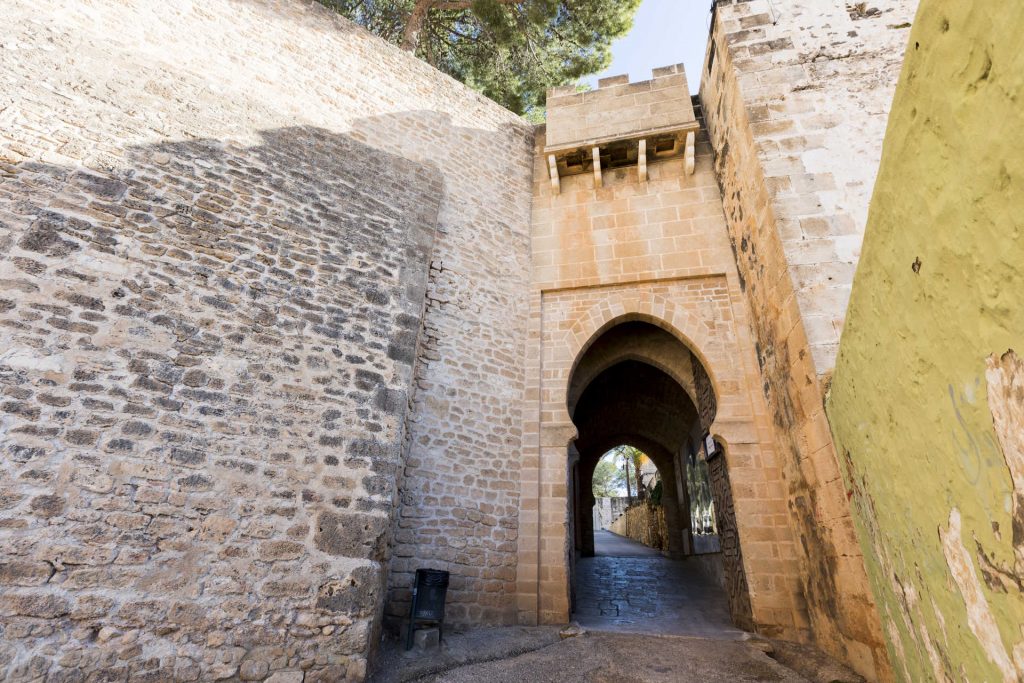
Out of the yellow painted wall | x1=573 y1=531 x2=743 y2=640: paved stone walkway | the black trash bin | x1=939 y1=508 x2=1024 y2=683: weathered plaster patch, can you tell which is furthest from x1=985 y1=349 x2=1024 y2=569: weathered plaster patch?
x1=573 y1=531 x2=743 y2=640: paved stone walkway

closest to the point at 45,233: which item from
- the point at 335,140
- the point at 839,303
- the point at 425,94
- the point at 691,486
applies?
the point at 335,140

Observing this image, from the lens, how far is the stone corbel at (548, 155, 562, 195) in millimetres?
7785

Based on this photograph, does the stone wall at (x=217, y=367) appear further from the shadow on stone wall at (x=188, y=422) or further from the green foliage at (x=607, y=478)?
the green foliage at (x=607, y=478)

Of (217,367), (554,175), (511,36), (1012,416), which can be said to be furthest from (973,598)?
(511,36)

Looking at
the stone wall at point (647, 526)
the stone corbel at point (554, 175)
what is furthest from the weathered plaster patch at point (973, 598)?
the stone wall at point (647, 526)

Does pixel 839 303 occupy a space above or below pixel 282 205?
below

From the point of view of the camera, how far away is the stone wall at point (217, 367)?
10.5ft

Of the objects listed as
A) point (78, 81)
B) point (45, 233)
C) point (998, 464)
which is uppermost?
point (78, 81)

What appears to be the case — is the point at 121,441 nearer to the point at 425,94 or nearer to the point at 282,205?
the point at 282,205

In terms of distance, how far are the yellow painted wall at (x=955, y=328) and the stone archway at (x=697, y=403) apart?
338cm

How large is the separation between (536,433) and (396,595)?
247cm

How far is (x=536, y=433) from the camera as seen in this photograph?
612 cm

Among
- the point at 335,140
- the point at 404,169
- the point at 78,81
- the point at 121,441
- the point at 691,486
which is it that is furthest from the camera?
the point at 691,486

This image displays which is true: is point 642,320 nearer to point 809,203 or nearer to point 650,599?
point 809,203
